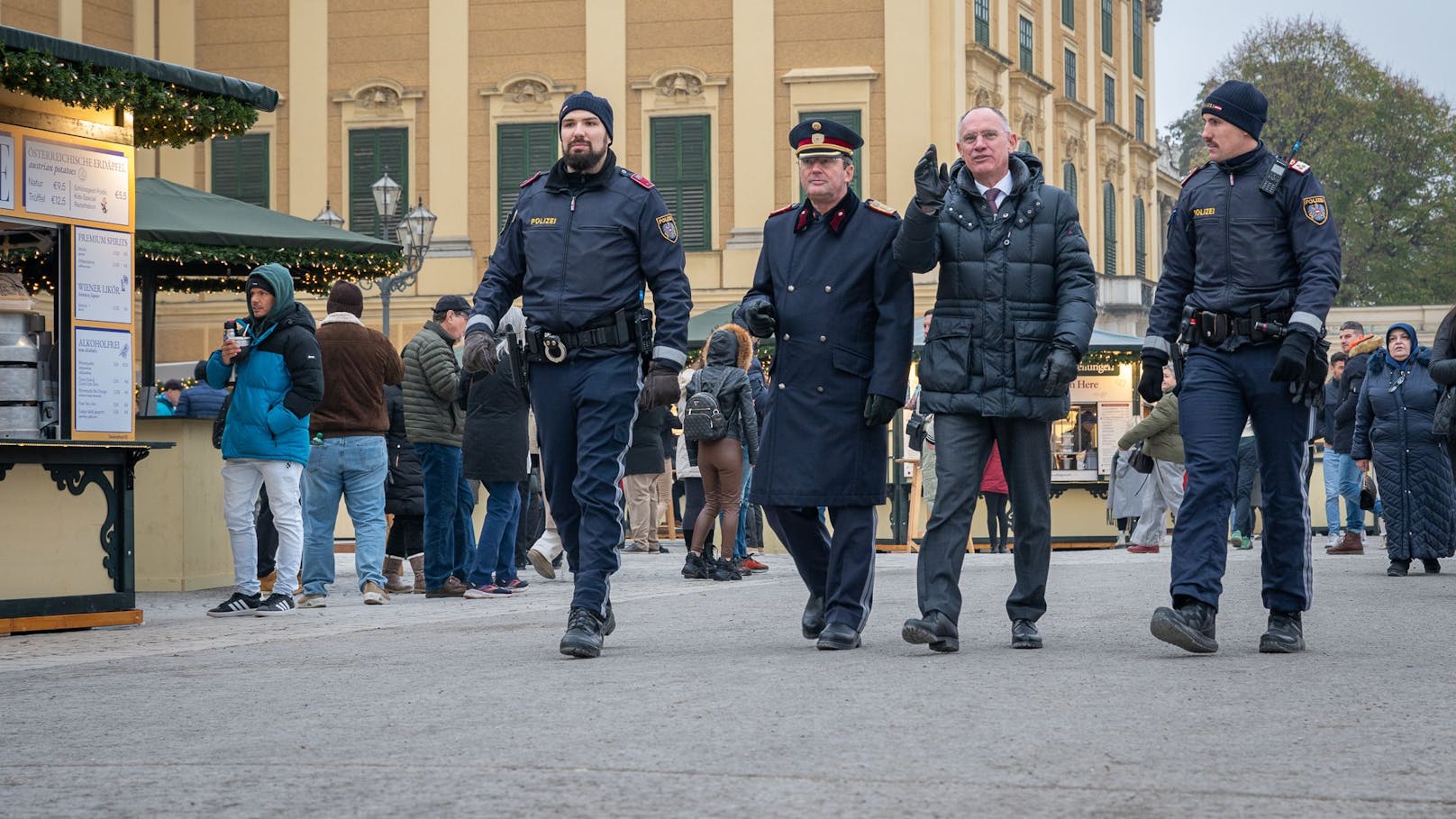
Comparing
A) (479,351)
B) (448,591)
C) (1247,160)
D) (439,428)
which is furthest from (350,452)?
(1247,160)

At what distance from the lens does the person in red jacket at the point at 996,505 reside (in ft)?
63.4

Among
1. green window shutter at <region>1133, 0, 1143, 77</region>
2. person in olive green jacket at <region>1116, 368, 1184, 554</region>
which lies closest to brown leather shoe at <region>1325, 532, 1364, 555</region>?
person in olive green jacket at <region>1116, 368, 1184, 554</region>

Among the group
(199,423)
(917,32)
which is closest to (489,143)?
(917,32)

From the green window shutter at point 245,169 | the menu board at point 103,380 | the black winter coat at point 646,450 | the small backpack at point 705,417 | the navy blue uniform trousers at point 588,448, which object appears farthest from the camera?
the green window shutter at point 245,169

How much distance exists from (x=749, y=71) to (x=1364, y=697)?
28.2 m

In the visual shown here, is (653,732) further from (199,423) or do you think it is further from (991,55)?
(991,55)

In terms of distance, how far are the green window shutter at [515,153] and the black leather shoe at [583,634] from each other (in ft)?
88.3

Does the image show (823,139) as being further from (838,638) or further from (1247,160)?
(838,638)

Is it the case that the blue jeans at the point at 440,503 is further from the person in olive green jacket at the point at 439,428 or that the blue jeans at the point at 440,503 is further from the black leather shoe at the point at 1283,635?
the black leather shoe at the point at 1283,635

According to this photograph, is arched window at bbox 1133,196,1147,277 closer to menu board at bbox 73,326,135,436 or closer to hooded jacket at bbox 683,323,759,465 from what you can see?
hooded jacket at bbox 683,323,759,465

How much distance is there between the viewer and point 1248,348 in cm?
775

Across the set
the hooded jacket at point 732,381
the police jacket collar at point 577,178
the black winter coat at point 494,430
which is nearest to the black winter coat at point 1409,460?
the hooded jacket at point 732,381

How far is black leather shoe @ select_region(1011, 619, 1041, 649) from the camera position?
308 inches

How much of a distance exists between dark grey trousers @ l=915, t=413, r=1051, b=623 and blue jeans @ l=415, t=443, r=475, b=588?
5.32 m
